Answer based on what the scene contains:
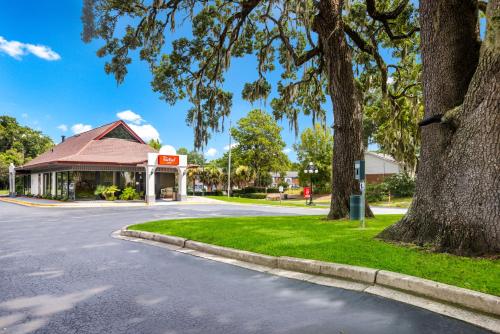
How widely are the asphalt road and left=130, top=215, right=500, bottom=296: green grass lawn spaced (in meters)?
0.86

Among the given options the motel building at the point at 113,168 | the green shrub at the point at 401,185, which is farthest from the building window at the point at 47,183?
the green shrub at the point at 401,185

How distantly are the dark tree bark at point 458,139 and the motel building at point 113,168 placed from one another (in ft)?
79.1

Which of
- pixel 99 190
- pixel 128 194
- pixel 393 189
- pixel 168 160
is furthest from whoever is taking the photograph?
pixel 393 189

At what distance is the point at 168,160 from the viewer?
29609 millimetres

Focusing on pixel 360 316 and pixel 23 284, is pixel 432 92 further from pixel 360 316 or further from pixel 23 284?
pixel 23 284

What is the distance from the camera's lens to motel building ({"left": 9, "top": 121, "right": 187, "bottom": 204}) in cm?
2842

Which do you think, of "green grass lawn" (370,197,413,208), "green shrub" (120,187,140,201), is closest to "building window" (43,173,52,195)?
"green shrub" (120,187,140,201)

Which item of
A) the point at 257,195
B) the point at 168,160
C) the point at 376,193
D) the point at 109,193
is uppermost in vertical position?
the point at 168,160

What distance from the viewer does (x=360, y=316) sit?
143 inches

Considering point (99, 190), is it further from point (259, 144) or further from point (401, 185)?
point (401, 185)

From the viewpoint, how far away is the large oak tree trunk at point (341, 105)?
440 inches

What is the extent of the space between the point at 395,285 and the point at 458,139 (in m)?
3.05

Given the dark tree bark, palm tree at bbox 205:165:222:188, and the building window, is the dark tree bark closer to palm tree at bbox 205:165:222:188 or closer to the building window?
the building window

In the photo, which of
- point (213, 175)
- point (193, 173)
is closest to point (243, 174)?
point (213, 175)
